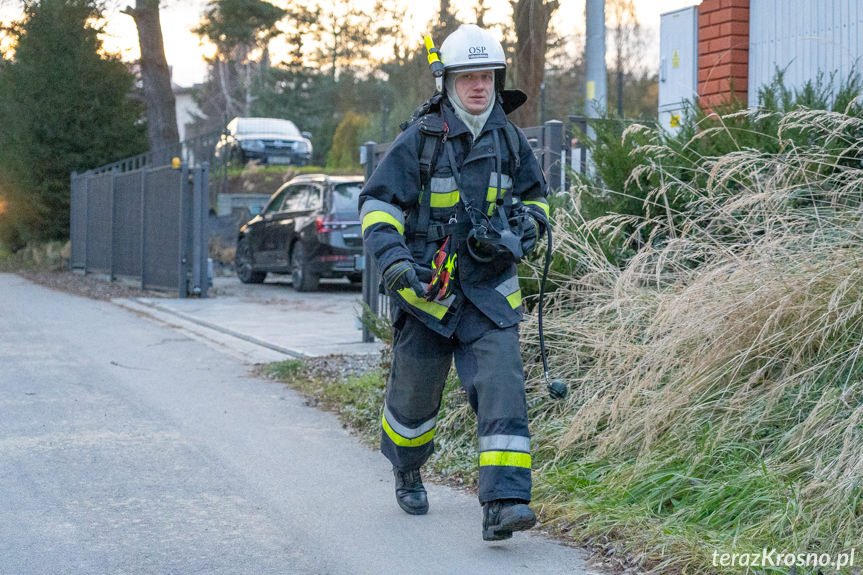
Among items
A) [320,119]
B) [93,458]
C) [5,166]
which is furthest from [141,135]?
[320,119]

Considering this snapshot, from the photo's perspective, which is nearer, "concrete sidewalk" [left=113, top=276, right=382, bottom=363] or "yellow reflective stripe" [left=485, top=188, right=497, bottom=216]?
"yellow reflective stripe" [left=485, top=188, right=497, bottom=216]

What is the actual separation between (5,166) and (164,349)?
570 inches

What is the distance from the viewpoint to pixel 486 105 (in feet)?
14.4

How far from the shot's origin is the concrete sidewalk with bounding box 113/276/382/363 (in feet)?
31.7

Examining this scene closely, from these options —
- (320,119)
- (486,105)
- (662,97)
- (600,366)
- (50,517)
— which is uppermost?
(320,119)

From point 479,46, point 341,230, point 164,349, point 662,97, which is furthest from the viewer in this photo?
point 341,230

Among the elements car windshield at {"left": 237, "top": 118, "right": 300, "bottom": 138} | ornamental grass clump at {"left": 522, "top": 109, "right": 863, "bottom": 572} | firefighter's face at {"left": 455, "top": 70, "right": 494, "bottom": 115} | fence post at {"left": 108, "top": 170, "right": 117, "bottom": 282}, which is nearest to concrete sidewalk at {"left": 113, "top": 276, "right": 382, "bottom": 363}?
fence post at {"left": 108, "top": 170, "right": 117, "bottom": 282}

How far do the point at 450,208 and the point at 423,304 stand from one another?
0.40 metres

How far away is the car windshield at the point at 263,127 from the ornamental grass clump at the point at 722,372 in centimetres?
2367

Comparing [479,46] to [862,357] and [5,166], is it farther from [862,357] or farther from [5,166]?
[5,166]

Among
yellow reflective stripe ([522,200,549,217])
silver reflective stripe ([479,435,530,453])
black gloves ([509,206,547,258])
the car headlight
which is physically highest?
the car headlight

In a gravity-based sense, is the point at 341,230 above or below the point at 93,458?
above

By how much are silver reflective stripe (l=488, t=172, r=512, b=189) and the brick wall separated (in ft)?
19.0

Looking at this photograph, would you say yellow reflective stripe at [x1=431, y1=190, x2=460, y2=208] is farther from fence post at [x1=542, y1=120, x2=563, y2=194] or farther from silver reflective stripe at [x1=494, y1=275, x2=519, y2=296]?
fence post at [x1=542, y1=120, x2=563, y2=194]
